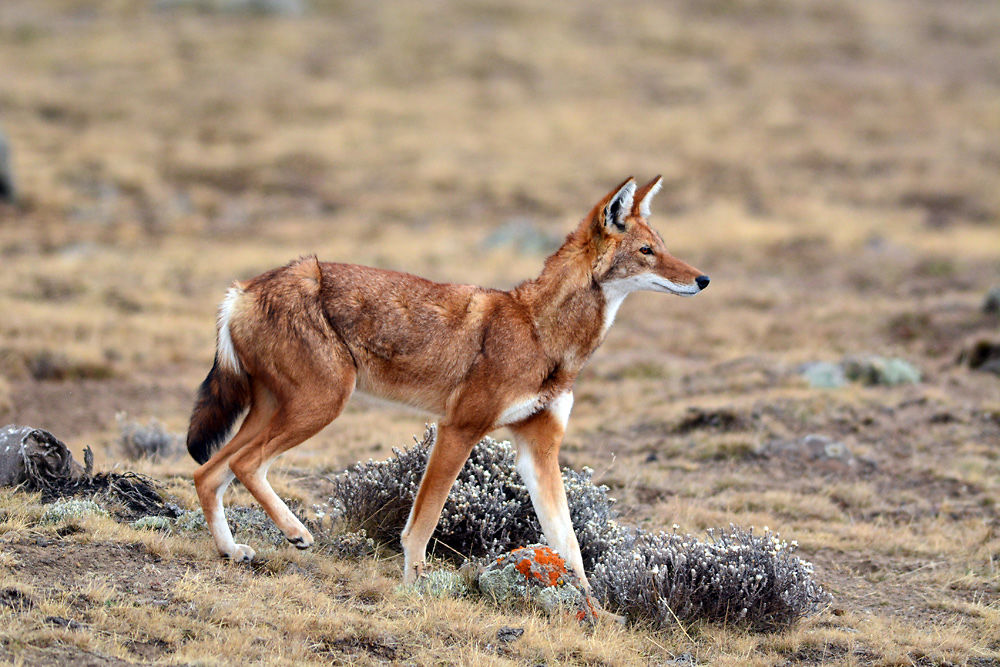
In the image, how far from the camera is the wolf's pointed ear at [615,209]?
22.1ft

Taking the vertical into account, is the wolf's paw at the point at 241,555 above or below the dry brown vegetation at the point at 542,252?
below

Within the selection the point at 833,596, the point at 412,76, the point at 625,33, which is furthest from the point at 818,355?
the point at 625,33

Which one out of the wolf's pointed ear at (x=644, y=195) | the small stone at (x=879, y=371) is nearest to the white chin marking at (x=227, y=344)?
the wolf's pointed ear at (x=644, y=195)

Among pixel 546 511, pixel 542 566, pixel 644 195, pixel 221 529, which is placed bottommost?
pixel 221 529

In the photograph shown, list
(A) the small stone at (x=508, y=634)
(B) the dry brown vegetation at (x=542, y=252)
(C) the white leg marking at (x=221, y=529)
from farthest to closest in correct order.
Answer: (C) the white leg marking at (x=221, y=529)
(B) the dry brown vegetation at (x=542, y=252)
(A) the small stone at (x=508, y=634)

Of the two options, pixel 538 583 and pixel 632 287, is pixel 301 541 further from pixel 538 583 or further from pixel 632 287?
pixel 632 287

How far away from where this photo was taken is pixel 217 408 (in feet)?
22.0

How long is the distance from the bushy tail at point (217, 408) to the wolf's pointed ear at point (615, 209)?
8.21 ft

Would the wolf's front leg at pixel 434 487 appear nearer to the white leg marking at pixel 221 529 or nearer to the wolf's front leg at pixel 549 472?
the wolf's front leg at pixel 549 472

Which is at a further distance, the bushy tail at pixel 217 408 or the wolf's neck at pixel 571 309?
the wolf's neck at pixel 571 309

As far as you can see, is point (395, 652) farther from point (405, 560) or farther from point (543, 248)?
point (543, 248)

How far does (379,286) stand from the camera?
272 inches

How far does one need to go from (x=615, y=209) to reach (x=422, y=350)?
155 cm

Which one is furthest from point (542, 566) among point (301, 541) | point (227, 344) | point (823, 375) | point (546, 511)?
point (823, 375)
